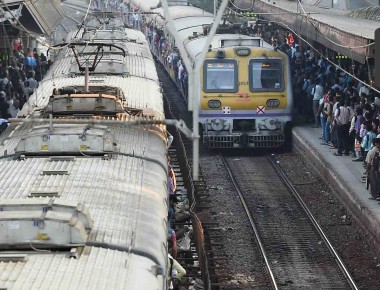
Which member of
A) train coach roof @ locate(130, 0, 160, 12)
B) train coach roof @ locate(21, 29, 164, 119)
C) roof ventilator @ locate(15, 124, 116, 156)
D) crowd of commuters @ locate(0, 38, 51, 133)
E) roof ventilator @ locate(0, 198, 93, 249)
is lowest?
train coach roof @ locate(130, 0, 160, 12)

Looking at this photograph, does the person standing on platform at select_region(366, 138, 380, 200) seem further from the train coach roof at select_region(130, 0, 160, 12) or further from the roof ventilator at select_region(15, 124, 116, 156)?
the train coach roof at select_region(130, 0, 160, 12)

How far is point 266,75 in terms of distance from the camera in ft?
70.2

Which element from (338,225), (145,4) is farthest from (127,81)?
(145,4)

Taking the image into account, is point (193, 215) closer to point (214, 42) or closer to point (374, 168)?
point (374, 168)

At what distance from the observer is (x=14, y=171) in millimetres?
9859

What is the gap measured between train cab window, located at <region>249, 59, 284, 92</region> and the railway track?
1.48 metres

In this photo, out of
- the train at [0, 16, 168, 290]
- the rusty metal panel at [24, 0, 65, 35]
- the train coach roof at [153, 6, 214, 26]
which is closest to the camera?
the train at [0, 16, 168, 290]

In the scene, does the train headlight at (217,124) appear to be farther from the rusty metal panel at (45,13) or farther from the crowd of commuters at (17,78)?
the rusty metal panel at (45,13)

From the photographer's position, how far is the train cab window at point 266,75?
21.3 metres

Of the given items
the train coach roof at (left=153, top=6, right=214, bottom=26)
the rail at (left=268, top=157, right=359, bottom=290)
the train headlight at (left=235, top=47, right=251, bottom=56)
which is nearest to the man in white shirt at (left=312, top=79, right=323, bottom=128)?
the rail at (left=268, top=157, right=359, bottom=290)

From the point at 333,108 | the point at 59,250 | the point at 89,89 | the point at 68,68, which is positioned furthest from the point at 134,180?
the point at 333,108

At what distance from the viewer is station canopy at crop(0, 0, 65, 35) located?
20.2m

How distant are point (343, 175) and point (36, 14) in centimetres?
828

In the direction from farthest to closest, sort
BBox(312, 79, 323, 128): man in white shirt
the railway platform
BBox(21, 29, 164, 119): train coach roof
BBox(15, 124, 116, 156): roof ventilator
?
1. BBox(312, 79, 323, 128): man in white shirt
2. the railway platform
3. BBox(21, 29, 164, 119): train coach roof
4. BBox(15, 124, 116, 156): roof ventilator
